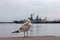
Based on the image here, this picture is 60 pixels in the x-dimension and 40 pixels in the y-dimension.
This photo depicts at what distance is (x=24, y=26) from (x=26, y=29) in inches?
6.8

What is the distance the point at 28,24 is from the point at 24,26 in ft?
0.75

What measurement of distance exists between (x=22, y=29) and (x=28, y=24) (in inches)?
14.5

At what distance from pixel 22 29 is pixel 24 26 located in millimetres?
180

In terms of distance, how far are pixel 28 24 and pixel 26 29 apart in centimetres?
26

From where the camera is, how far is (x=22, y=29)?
407 inches

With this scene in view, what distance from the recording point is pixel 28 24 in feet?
34.0

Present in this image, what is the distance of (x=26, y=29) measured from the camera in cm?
1032

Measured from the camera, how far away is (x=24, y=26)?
33.7 ft
